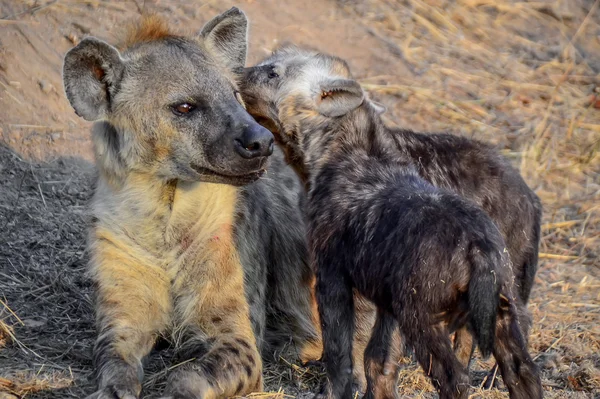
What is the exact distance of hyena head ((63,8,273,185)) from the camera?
14.9ft

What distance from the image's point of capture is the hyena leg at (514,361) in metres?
3.98

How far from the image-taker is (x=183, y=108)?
465cm

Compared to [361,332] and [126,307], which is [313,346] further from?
[126,307]

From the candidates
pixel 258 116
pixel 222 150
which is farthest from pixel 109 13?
pixel 222 150

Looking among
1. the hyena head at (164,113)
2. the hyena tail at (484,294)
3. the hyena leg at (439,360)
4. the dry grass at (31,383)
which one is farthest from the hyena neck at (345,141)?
the dry grass at (31,383)

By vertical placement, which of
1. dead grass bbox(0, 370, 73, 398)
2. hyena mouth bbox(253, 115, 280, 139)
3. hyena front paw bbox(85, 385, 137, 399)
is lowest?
dead grass bbox(0, 370, 73, 398)

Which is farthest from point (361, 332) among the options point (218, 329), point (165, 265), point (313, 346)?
point (165, 265)

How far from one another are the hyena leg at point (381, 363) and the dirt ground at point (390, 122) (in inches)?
16.2

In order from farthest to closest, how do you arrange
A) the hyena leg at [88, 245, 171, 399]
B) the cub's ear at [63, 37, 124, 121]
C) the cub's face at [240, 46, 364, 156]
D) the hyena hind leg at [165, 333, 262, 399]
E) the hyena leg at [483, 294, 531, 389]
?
the cub's face at [240, 46, 364, 156] → the cub's ear at [63, 37, 124, 121] → the hyena leg at [88, 245, 171, 399] → the hyena hind leg at [165, 333, 262, 399] → the hyena leg at [483, 294, 531, 389]

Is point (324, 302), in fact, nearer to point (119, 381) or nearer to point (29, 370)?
point (119, 381)

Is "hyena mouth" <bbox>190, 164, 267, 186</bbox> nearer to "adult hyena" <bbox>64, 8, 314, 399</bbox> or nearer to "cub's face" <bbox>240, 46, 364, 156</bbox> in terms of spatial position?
"adult hyena" <bbox>64, 8, 314, 399</bbox>

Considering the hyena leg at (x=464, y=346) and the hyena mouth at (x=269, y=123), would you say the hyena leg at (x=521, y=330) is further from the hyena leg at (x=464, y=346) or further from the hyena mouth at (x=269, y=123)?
the hyena mouth at (x=269, y=123)

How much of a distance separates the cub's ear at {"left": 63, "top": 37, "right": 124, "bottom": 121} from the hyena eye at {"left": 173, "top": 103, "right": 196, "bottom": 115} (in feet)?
1.04

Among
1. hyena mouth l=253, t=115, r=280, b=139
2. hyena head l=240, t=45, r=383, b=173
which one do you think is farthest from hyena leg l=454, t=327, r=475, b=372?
hyena mouth l=253, t=115, r=280, b=139
